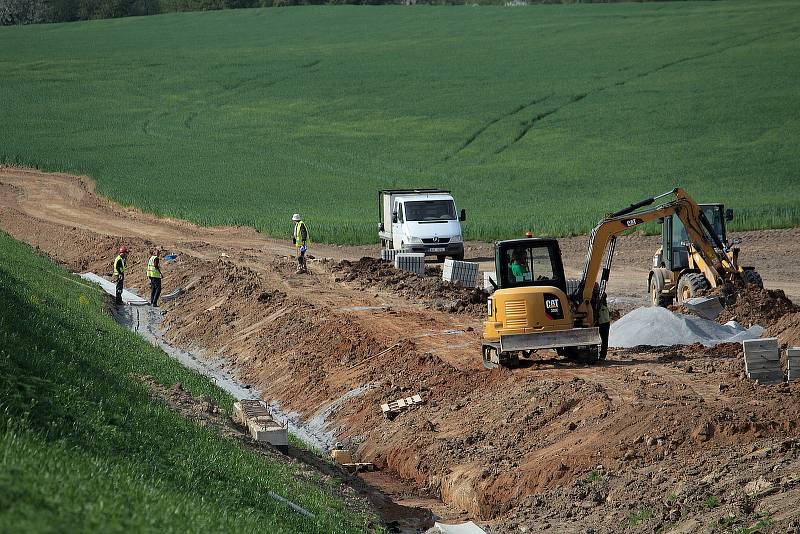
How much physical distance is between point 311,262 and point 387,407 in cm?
1843

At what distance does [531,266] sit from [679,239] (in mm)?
9467

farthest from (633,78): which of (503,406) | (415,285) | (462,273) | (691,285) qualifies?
(503,406)

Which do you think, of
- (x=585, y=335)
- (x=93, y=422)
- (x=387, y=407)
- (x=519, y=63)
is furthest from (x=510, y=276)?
(x=519, y=63)

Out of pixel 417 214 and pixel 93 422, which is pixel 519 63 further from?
pixel 93 422

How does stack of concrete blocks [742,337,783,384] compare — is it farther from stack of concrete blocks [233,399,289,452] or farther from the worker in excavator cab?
stack of concrete blocks [233,399,289,452]

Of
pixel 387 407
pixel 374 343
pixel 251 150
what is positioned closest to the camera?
pixel 387 407

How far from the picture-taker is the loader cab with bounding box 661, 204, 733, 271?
27.5 meters

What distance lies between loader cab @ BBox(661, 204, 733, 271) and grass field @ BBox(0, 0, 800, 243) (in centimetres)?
1677

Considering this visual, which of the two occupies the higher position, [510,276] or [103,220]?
[510,276]

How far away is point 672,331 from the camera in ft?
74.0

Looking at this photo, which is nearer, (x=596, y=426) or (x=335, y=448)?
(x=596, y=426)

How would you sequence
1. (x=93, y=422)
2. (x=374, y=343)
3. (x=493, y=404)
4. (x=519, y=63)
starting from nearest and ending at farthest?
(x=93, y=422) → (x=493, y=404) → (x=374, y=343) → (x=519, y=63)

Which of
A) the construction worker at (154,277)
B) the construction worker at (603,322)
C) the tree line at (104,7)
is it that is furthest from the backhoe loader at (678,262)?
the tree line at (104,7)

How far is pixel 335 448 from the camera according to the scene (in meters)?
19.3
